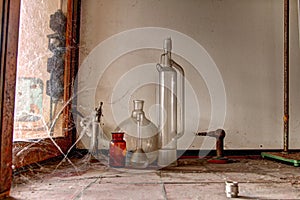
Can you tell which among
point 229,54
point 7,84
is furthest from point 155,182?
point 229,54

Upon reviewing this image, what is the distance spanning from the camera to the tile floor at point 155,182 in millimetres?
678

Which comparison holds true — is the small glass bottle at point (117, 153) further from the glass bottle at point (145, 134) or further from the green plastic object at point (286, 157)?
the green plastic object at point (286, 157)

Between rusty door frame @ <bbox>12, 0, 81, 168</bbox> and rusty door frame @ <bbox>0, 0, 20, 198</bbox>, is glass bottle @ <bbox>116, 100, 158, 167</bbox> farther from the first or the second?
rusty door frame @ <bbox>0, 0, 20, 198</bbox>

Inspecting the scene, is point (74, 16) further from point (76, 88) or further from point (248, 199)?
point (248, 199)

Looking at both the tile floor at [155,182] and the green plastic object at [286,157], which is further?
the green plastic object at [286,157]

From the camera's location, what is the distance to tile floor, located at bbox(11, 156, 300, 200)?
68 centimetres

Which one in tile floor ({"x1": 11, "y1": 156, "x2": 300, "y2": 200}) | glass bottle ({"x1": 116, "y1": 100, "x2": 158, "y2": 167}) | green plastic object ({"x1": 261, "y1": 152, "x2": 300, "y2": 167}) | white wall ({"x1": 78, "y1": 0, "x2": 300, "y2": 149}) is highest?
white wall ({"x1": 78, "y1": 0, "x2": 300, "y2": 149})

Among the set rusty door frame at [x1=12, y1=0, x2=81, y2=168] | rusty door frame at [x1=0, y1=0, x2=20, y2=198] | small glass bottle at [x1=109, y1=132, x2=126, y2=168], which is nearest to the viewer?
rusty door frame at [x1=0, y1=0, x2=20, y2=198]

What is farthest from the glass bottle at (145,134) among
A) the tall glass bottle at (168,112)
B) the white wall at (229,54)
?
the white wall at (229,54)

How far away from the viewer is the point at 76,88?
149 centimetres

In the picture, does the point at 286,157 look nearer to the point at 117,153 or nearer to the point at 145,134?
the point at 145,134

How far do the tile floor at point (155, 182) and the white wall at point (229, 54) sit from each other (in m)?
0.38

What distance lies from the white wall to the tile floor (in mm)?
378

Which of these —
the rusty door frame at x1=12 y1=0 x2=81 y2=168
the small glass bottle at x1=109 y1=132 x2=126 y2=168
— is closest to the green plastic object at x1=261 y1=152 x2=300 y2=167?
the small glass bottle at x1=109 y1=132 x2=126 y2=168
